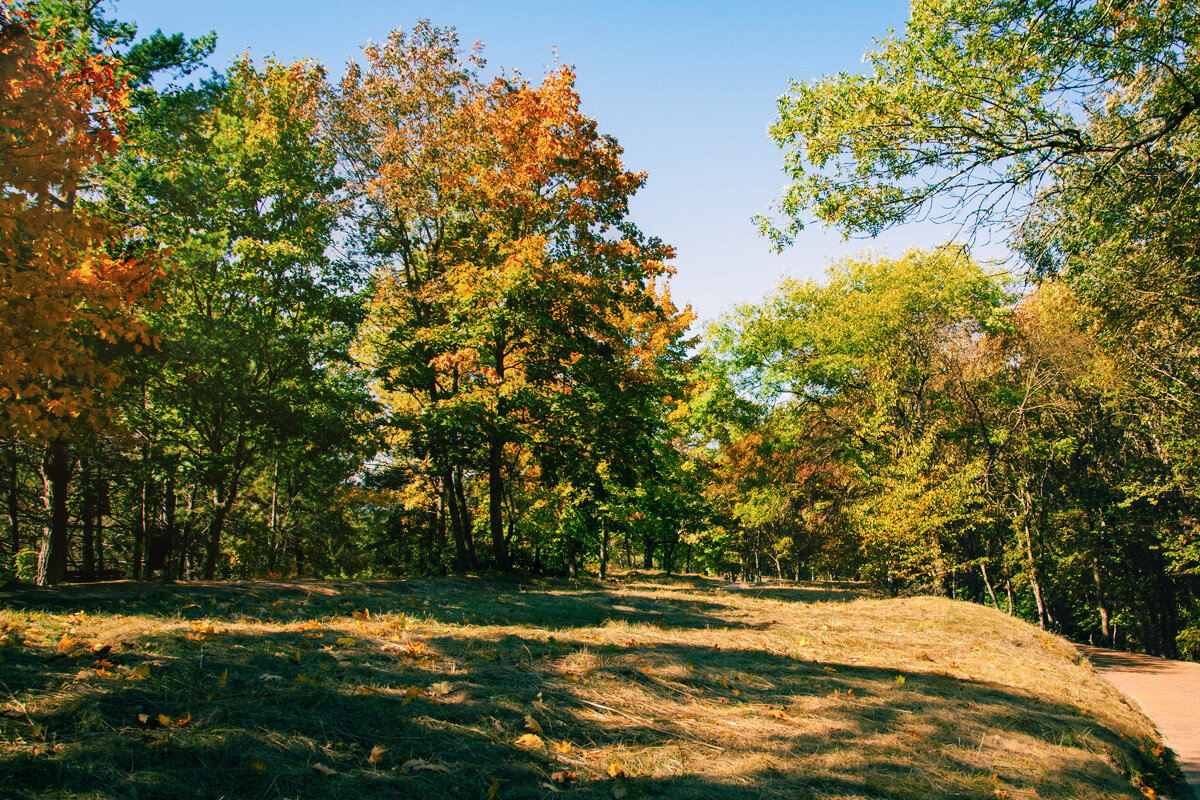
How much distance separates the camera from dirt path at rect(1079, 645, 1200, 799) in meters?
7.10

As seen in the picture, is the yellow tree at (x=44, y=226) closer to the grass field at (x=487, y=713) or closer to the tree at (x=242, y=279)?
the grass field at (x=487, y=713)

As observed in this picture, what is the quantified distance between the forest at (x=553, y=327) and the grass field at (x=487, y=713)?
102 inches

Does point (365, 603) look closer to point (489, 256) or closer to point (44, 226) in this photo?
point (44, 226)

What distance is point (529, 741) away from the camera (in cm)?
374

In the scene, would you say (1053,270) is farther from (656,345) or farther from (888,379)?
(888,379)

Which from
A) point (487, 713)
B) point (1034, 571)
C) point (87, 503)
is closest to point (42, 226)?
point (487, 713)

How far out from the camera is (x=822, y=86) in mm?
7285

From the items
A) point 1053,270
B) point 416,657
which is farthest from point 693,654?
point 1053,270

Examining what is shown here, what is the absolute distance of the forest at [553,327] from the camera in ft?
20.7

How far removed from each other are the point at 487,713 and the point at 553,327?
10.2 m

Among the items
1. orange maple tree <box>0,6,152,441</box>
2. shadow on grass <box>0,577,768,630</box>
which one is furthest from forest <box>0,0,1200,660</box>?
shadow on grass <box>0,577,768,630</box>

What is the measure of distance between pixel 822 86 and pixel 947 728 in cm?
682

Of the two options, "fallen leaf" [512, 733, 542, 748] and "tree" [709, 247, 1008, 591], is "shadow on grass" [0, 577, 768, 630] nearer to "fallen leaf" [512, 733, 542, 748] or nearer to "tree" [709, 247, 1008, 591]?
"fallen leaf" [512, 733, 542, 748]

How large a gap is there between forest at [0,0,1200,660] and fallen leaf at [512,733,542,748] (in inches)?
181
